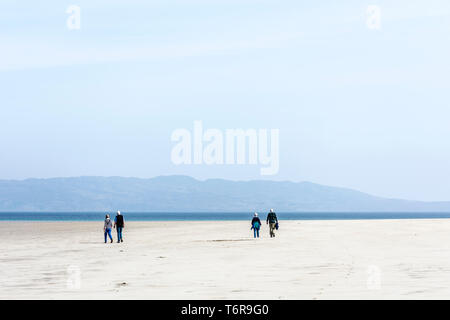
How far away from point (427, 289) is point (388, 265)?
679 centimetres

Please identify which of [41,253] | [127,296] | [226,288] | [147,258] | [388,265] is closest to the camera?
[127,296]

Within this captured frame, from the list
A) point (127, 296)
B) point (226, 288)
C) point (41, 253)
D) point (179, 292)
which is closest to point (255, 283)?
point (226, 288)

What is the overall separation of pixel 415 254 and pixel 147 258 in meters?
10.1
